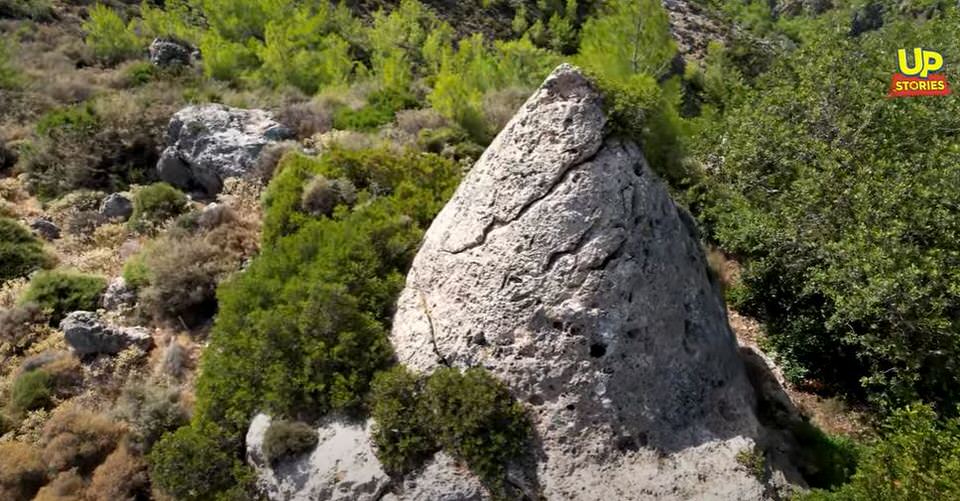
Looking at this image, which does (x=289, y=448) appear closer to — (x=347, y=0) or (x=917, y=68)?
(x=917, y=68)

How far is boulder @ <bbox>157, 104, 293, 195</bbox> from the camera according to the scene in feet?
45.1

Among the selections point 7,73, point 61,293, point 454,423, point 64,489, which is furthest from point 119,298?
point 7,73

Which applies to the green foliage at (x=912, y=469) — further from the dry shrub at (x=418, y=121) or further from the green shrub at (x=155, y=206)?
the green shrub at (x=155, y=206)

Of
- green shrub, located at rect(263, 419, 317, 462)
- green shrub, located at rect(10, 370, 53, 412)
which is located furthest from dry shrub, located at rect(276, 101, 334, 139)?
green shrub, located at rect(263, 419, 317, 462)

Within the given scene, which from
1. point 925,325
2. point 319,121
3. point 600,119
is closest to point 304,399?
point 600,119

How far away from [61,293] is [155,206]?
114 inches

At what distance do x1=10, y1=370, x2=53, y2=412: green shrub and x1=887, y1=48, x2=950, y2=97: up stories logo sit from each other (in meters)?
16.7

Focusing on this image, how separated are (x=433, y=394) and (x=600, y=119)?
3783mm

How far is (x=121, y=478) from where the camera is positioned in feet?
25.1

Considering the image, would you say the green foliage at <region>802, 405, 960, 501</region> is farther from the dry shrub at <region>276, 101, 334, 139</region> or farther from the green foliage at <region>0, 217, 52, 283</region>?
the dry shrub at <region>276, 101, 334, 139</region>

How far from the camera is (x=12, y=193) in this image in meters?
13.8

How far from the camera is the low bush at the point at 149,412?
802 cm

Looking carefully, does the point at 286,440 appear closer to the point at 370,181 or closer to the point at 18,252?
the point at 370,181

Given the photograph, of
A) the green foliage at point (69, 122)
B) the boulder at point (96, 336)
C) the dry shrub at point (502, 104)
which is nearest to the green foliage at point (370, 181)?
the boulder at point (96, 336)
